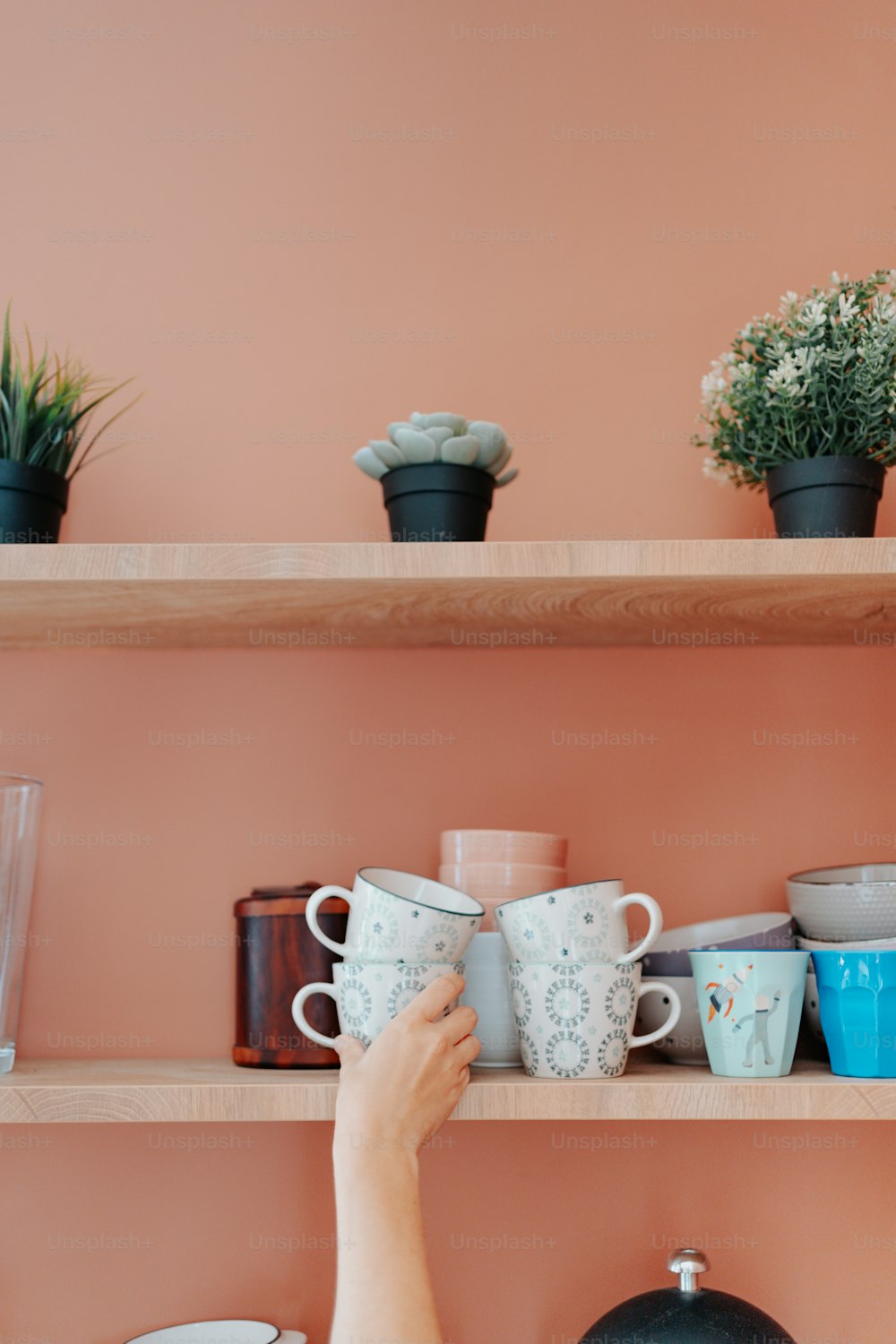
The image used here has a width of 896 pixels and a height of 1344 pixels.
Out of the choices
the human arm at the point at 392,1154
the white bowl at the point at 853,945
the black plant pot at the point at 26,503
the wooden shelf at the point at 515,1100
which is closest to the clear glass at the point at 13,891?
the wooden shelf at the point at 515,1100

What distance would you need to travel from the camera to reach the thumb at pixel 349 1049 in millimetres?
861

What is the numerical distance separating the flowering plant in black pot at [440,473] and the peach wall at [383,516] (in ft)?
0.75

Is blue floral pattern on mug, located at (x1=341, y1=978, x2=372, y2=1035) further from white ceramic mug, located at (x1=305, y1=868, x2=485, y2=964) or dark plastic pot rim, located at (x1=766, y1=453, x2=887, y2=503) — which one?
dark plastic pot rim, located at (x1=766, y1=453, x2=887, y2=503)

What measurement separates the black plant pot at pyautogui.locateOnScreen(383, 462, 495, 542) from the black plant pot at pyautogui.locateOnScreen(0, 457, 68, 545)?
309 mm

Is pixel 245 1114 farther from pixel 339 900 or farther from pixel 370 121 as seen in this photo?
pixel 370 121

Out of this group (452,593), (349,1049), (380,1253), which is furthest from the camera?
(452,593)

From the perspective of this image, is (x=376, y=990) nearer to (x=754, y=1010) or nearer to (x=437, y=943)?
(x=437, y=943)

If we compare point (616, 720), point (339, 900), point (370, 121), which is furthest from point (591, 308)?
point (339, 900)

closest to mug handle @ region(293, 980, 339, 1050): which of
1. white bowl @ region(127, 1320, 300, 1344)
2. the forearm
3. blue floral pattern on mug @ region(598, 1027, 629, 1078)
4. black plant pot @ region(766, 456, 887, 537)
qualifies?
the forearm

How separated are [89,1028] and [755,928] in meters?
0.66

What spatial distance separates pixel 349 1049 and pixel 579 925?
0.20 metres

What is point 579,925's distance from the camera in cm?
89

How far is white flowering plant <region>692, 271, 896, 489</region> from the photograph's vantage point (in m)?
0.96

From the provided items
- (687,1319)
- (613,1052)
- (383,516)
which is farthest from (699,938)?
(383,516)
